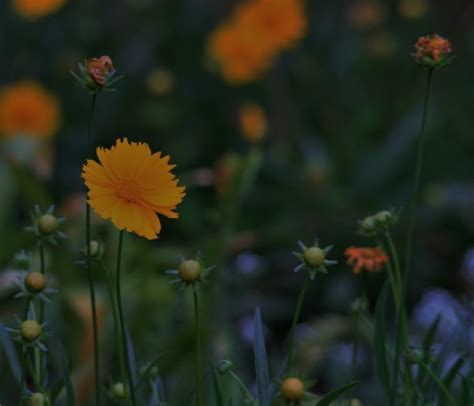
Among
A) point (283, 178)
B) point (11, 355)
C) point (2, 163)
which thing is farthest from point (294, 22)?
point (11, 355)

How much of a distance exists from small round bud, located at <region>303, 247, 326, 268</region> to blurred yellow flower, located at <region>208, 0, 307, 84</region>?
233 centimetres

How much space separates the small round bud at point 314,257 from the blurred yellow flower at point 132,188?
0.11m

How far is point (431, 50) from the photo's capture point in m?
0.88

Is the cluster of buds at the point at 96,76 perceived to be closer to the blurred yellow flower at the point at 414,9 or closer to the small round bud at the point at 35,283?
the small round bud at the point at 35,283

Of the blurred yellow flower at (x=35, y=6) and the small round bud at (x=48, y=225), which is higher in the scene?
the blurred yellow flower at (x=35, y=6)

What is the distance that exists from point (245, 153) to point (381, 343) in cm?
263

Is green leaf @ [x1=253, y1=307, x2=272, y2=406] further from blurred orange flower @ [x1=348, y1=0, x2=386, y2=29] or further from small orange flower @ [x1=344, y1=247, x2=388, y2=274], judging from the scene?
blurred orange flower @ [x1=348, y1=0, x2=386, y2=29]

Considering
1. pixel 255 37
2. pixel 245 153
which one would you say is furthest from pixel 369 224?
pixel 245 153

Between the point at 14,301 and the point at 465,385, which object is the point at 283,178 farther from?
the point at 465,385

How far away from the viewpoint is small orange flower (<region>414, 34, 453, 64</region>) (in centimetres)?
88

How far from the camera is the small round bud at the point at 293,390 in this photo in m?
0.80

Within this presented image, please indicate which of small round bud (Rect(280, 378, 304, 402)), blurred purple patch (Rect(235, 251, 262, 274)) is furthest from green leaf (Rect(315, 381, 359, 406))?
blurred purple patch (Rect(235, 251, 262, 274))

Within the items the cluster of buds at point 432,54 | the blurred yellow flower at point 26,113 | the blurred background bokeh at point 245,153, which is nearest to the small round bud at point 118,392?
the cluster of buds at point 432,54

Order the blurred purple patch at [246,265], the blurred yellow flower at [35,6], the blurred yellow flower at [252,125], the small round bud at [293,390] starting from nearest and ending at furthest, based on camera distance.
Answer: the small round bud at [293,390] → the blurred purple patch at [246,265] → the blurred yellow flower at [252,125] → the blurred yellow flower at [35,6]
